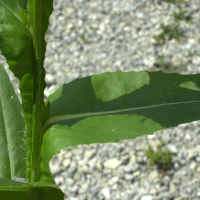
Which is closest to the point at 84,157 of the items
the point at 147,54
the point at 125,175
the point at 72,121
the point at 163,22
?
the point at 125,175

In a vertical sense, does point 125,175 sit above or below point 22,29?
below

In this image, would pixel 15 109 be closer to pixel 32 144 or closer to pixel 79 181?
pixel 32 144

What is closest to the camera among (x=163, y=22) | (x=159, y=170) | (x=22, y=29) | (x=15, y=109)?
(x=22, y=29)

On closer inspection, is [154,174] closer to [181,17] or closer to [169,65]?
[169,65]

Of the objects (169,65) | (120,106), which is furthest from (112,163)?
(120,106)

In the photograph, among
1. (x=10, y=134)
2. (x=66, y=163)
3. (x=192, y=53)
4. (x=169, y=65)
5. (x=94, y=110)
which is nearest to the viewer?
(x=94, y=110)

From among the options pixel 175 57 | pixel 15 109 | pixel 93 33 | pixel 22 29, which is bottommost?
pixel 175 57

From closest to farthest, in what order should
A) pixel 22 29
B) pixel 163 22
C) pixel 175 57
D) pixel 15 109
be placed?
pixel 22 29 → pixel 15 109 → pixel 175 57 → pixel 163 22

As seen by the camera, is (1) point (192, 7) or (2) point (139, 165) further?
(1) point (192, 7)
